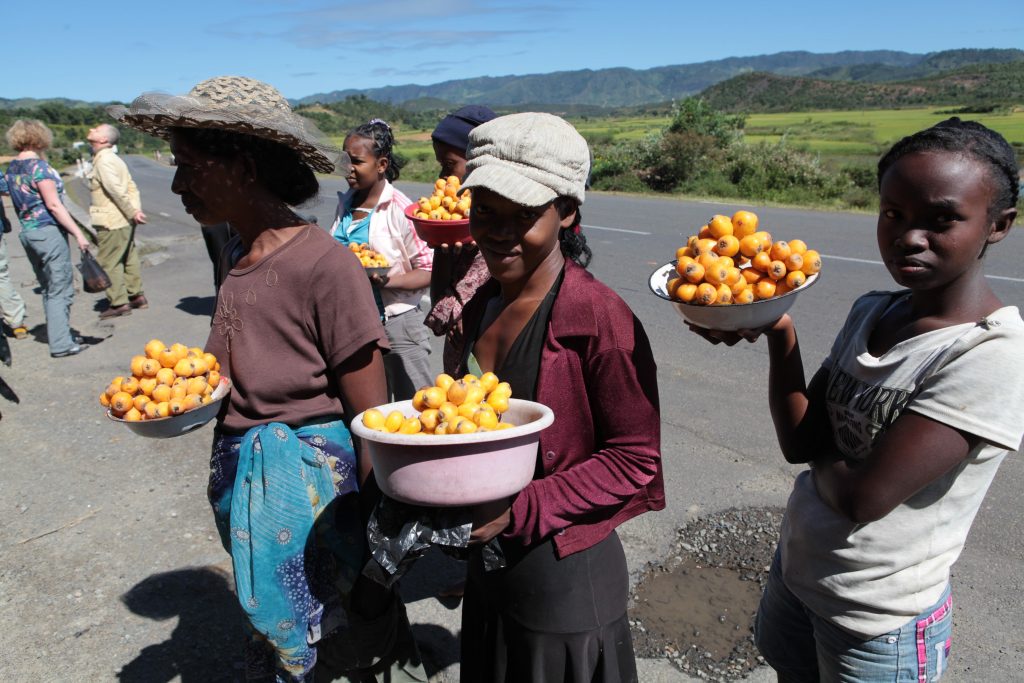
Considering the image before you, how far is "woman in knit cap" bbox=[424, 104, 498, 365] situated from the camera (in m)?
3.20

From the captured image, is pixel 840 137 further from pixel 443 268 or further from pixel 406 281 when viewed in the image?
pixel 443 268

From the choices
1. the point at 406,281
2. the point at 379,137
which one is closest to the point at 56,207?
the point at 379,137

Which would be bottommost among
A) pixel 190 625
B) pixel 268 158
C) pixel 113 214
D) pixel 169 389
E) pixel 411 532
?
pixel 190 625

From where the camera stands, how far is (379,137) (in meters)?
4.36

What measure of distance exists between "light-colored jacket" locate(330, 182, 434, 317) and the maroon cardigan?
94.9 inches

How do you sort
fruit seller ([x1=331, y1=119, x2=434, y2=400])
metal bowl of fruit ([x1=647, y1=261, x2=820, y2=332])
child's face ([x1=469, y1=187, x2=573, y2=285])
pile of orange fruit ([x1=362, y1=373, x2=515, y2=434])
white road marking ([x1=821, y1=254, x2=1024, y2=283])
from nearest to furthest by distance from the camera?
pile of orange fruit ([x1=362, y1=373, x2=515, y2=434]) < metal bowl of fruit ([x1=647, y1=261, x2=820, y2=332]) < child's face ([x1=469, y1=187, x2=573, y2=285]) < fruit seller ([x1=331, y1=119, x2=434, y2=400]) < white road marking ([x1=821, y1=254, x2=1024, y2=283])

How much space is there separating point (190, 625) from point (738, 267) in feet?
9.80

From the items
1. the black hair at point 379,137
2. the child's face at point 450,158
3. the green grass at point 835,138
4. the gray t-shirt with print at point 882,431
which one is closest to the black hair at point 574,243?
the gray t-shirt with print at point 882,431

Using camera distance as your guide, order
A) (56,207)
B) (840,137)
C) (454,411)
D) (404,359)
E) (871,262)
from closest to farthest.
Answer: (454,411) → (404,359) → (56,207) → (871,262) → (840,137)

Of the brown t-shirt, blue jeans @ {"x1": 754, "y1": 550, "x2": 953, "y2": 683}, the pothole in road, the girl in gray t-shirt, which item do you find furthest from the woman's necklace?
the pothole in road

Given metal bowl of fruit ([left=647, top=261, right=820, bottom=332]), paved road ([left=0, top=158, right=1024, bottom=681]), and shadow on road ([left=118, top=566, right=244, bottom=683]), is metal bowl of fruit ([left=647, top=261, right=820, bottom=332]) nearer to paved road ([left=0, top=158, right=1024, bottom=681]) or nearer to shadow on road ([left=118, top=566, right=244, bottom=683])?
paved road ([left=0, top=158, right=1024, bottom=681])

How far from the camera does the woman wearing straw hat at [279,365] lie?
212 cm

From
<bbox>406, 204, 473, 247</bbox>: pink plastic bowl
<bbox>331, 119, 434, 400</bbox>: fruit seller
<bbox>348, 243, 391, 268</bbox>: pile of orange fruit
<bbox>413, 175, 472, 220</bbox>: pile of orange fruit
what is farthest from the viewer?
<bbox>331, 119, 434, 400</bbox>: fruit seller

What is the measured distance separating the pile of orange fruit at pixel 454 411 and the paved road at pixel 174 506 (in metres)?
1.15
